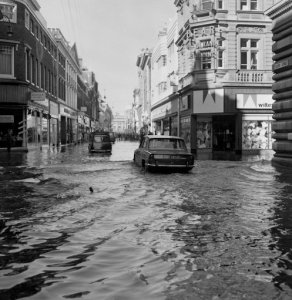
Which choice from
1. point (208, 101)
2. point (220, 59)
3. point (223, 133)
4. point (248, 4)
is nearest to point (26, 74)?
point (208, 101)

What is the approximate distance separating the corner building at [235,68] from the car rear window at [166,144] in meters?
17.0

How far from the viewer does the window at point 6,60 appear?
118 feet

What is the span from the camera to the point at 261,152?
34.9 meters

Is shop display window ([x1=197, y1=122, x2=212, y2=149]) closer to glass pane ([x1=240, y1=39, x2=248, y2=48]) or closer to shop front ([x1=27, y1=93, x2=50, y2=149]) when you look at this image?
glass pane ([x1=240, y1=39, x2=248, y2=48])

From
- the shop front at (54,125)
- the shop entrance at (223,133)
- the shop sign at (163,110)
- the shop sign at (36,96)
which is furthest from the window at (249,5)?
the shop front at (54,125)

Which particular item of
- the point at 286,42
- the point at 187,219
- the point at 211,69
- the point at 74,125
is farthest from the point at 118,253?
the point at 74,125

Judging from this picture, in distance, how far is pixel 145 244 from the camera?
6.11 m

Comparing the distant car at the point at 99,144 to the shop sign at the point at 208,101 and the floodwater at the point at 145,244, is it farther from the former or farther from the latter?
the floodwater at the point at 145,244

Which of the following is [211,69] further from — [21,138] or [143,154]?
[143,154]

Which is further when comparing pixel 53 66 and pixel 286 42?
pixel 53 66

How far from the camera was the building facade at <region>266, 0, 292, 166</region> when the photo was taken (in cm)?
1781

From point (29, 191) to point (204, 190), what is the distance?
14.6ft

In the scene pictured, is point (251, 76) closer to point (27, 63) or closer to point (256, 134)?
point (256, 134)

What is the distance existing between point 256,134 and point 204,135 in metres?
4.20
